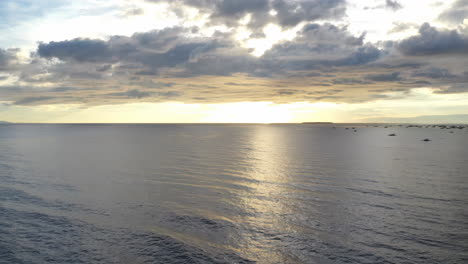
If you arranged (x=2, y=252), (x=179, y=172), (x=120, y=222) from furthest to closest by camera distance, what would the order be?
1. (x=179, y=172)
2. (x=120, y=222)
3. (x=2, y=252)

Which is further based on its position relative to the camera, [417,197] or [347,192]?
[347,192]

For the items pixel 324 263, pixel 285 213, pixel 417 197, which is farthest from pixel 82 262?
pixel 417 197

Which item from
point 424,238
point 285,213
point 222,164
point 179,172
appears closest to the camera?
point 424,238

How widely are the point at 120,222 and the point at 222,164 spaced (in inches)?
1222

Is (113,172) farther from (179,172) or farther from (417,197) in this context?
(417,197)

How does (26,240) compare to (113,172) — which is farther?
(113,172)

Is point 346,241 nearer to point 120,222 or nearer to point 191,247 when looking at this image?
point 191,247

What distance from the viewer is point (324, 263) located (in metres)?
15.9

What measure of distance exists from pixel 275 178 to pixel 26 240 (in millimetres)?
28411

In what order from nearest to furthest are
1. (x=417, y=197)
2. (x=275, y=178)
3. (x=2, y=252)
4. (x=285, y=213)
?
(x=2, y=252), (x=285, y=213), (x=417, y=197), (x=275, y=178)

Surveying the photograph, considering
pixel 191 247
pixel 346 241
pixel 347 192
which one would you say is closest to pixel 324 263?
pixel 346 241

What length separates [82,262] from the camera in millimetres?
16266

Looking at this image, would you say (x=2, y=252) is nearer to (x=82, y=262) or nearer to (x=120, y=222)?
(x=82, y=262)

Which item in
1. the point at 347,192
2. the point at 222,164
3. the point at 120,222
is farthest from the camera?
the point at 222,164
